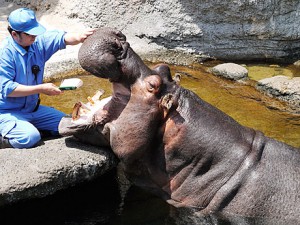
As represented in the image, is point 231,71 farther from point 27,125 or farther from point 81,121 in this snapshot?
point 81,121

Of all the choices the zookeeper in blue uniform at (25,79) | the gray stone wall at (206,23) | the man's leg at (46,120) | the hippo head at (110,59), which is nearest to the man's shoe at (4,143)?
the zookeeper in blue uniform at (25,79)

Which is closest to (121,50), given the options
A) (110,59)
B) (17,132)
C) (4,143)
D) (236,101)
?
(110,59)

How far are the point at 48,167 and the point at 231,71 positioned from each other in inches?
193

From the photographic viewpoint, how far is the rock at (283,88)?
801 centimetres

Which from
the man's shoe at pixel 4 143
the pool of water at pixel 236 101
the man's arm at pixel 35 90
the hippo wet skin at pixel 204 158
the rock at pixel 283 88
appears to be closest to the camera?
the hippo wet skin at pixel 204 158

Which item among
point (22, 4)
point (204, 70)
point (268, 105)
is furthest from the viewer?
point (22, 4)

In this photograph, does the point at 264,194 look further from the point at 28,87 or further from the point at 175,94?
the point at 28,87

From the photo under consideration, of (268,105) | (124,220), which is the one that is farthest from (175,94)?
(268,105)

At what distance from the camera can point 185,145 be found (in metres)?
4.42

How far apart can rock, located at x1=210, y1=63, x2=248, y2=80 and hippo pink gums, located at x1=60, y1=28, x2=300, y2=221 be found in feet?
14.0

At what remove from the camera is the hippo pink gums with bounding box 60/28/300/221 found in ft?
14.2

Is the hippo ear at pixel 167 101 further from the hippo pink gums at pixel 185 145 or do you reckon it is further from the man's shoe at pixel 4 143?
the man's shoe at pixel 4 143

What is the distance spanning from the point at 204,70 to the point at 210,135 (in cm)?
485

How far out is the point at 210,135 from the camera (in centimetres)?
444
